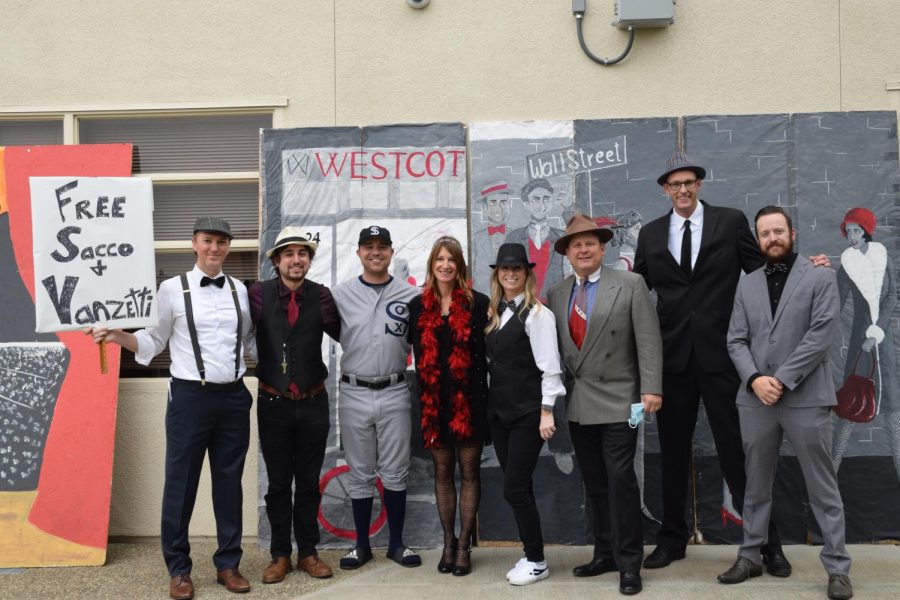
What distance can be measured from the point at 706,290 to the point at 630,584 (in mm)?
1717

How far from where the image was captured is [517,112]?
568 cm

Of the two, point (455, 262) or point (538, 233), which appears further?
point (538, 233)

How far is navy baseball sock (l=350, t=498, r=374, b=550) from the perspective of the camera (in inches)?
199

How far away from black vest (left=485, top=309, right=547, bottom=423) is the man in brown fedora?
835mm

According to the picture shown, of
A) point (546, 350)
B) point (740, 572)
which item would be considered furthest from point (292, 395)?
point (740, 572)

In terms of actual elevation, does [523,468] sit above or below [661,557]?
above

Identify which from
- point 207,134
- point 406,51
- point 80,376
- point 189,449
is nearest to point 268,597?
point 189,449

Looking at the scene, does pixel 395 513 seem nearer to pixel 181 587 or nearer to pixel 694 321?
pixel 181 587

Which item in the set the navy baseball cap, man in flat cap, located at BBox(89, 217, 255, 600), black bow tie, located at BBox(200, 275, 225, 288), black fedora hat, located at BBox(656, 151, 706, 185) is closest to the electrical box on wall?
black fedora hat, located at BBox(656, 151, 706, 185)

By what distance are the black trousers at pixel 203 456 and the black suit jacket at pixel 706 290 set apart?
2.56m

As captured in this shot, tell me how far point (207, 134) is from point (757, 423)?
4315 millimetres

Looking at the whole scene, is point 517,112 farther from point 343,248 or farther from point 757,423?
point 757,423

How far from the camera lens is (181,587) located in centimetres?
455

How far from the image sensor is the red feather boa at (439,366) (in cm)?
468
